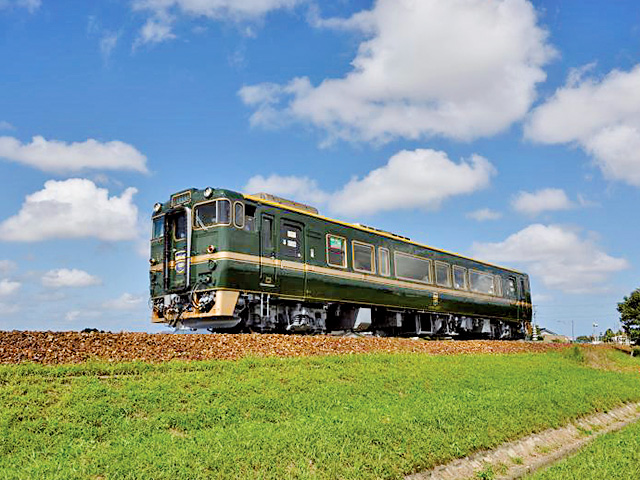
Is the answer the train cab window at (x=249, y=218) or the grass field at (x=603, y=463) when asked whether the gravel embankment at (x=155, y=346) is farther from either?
the grass field at (x=603, y=463)

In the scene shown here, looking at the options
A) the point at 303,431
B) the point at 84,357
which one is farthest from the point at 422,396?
the point at 84,357

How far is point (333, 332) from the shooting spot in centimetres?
1988

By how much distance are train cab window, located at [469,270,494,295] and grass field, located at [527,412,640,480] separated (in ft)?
56.9

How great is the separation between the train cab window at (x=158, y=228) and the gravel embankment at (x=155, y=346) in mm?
4712

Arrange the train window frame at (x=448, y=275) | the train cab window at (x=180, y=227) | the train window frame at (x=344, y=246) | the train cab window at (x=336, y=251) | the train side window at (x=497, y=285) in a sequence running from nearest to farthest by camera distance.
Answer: the train cab window at (x=180, y=227)
the train window frame at (x=344, y=246)
the train cab window at (x=336, y=251)
the train window frame at (x=448, y=275)
the train side window at (x=497, y=285)

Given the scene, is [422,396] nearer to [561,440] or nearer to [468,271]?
[561,440]

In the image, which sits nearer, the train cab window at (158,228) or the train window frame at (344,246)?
the train cab window at (158,228)

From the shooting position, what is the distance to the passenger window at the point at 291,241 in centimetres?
1734

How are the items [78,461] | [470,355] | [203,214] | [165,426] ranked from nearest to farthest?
[78,461] → [165,426] → [203,214] → [470,355]

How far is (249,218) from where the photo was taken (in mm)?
16438

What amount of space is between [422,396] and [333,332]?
7.47 metres

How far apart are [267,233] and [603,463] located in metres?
10.2

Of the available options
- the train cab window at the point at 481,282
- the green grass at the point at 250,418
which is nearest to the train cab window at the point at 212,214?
the green grass at the point at 250,418

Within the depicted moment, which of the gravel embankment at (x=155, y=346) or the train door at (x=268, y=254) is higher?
the train door at (x=268, y=254)
